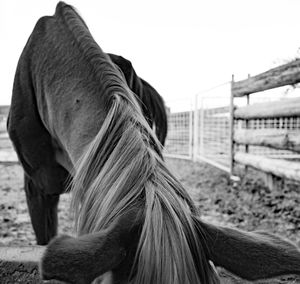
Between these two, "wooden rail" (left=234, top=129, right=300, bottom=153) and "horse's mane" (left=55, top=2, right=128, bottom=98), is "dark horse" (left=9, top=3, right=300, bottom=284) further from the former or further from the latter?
"wooden rail" (left=234, top=129, right=300, bottom=153)

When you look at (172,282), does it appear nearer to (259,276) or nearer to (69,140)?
(259,276)

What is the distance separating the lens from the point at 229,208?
431 centimetres

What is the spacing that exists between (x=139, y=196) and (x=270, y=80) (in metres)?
4.38

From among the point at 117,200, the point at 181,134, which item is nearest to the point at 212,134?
the point at 181,134

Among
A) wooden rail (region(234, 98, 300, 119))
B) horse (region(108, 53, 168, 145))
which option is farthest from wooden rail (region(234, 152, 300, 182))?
horse (region(108, 53, 168, 145))

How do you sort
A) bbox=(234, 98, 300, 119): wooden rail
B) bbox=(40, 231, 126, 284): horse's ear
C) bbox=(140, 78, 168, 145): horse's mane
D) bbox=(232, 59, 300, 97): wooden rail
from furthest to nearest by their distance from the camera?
1. bbox=(234, 98, 300, 119): wooden rail
2. bbox=(232, 59, 300, 97): wooden rail
3. bbox=(140, 78, 168, 145): horse's mane
4. bbox=(40, 231, 126, 284): horse's ear

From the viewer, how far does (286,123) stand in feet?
18.1

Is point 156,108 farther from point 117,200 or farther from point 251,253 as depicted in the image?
point 251,253

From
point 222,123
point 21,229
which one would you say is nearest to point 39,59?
point 21,229

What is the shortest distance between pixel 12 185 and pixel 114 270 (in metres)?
5.49

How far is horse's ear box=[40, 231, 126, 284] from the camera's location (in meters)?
0.75

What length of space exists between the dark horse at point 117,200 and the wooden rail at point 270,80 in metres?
3.01

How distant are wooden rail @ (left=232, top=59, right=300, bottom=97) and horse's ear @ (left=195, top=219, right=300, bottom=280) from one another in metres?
3.65

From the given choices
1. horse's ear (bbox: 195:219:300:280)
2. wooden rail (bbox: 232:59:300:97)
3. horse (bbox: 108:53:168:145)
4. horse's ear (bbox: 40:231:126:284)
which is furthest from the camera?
wooden rail (bbox: 232:59:300:97)
